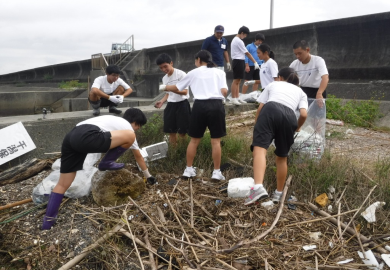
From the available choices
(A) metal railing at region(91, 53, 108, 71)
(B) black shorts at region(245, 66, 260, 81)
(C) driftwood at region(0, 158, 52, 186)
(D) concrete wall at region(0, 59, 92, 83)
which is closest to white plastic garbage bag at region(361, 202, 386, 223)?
(C) driftwood at region(0, 158, 52, 186)

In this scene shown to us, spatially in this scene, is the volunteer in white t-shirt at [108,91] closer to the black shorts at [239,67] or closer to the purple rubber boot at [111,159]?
A: the purple rubber boot at [111,159]

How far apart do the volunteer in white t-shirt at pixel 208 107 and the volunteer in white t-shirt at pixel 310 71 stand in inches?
61.3

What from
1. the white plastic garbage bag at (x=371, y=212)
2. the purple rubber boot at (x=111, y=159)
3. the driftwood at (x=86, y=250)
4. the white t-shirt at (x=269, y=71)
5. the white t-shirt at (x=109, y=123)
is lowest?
the driftwood at (x=86, y=250)

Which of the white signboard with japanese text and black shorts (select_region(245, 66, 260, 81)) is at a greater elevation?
black shorts (select_region(245, 66, 260, 81))

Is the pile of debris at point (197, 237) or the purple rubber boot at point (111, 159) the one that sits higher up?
the purple rubber boot at point (111, 159)

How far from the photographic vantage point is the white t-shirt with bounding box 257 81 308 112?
3811mm

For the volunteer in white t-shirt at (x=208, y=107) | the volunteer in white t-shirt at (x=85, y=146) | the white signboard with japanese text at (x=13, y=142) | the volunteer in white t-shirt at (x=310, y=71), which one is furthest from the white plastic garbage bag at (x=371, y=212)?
the white signboard with japanese text at (x=13, y=142)

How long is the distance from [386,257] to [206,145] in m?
2.78

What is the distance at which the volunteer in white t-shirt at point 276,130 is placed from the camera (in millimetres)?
3604

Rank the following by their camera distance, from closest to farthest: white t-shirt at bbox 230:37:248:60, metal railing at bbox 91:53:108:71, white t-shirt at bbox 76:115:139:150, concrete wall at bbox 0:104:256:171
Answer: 1. white t-shirt at bbox 76:115:139:150
2. concrete wall at bbox 0:104:256:171
3. white t-shirt at bbox 230:37:248:60
4. metal railing at bbox 91:53:108:71

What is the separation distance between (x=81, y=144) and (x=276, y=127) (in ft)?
6.56

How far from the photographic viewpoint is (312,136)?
4691 mm

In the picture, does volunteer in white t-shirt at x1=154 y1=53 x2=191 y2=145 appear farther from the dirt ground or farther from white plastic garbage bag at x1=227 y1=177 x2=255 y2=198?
white plastic garbage bag at x1=227 y1=177 x2=255 y2=198

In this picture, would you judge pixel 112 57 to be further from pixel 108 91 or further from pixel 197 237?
pixel 197 237
